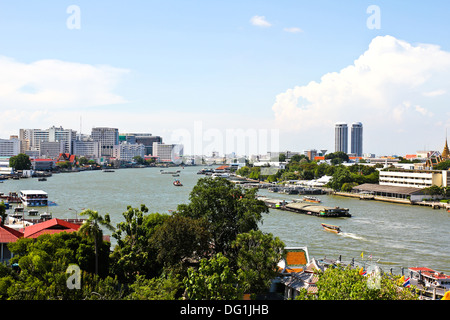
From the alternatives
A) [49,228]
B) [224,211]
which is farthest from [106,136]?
[224,211]

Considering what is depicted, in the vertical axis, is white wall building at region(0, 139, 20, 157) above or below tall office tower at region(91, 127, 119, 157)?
below

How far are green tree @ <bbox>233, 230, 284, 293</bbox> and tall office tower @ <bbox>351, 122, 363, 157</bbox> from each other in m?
116

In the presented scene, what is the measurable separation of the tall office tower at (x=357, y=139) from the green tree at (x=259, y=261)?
11606 centimetres

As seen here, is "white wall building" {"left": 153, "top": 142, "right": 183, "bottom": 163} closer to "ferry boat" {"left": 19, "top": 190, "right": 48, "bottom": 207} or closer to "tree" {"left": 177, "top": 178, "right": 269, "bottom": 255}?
"ferry boat" {"left": 19, "top": 190, "right": 48, "bottom": 207}

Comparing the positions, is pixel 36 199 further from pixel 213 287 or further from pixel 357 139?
pixel 357 139

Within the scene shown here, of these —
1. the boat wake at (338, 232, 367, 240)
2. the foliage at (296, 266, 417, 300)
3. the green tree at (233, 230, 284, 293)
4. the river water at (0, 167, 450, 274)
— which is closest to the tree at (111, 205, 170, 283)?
the green tree at (233, 230, 284, 293)

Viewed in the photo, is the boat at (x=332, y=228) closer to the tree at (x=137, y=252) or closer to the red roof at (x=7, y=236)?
the tree at (x=137, y=252)

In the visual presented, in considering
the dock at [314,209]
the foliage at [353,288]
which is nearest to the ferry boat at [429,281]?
the foliage at [353,288]

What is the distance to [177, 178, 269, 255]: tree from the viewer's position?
10.5 meters

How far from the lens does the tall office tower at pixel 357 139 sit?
119 metres

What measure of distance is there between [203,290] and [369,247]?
9.30 meters
